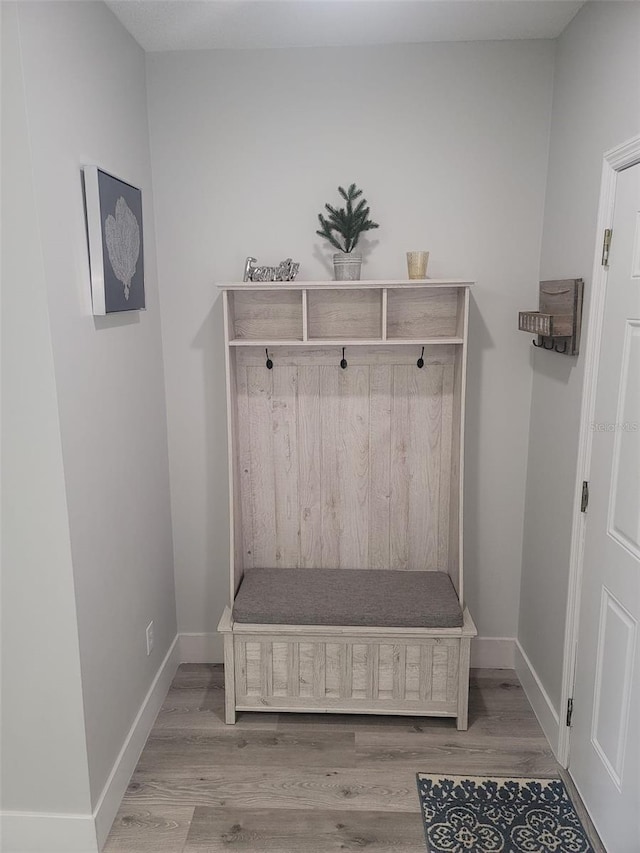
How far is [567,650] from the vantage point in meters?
2.26

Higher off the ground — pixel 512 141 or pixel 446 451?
pixel 512 141

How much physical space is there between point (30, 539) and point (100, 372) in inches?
22.0

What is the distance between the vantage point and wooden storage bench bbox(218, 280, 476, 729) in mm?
2477

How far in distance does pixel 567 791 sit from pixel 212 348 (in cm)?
215

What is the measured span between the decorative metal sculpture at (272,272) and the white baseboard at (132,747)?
5.59ft

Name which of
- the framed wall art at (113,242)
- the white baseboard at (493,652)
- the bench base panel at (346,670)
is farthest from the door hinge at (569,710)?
the framed wall art at (113,242)

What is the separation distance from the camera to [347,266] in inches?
97.4

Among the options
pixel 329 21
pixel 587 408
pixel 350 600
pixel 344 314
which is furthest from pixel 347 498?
pixel 329 21

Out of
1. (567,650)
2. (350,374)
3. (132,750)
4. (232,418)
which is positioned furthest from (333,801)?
(350,374)

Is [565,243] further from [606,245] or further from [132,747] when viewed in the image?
[132,747]

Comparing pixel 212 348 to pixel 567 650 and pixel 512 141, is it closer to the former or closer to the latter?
pixel 512 141

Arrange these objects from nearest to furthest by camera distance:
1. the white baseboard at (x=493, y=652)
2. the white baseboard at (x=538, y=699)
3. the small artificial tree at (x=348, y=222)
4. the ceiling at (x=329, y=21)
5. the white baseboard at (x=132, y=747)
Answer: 1. the white baseboard at (x=132, y=747)
2. the ceiling at (x=329, y=21)
3. the white baseboard at (x=538, y=699)
4. the small artificial tree at (x=348, y=222)
5. the white baseboard at (x=493, y=652)

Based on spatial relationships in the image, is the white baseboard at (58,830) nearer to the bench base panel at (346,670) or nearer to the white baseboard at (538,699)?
the bench base panel at (346,670)

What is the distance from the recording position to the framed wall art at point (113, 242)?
1920 mm
